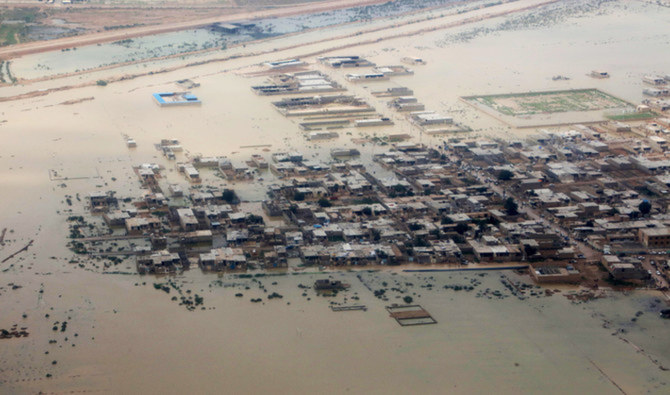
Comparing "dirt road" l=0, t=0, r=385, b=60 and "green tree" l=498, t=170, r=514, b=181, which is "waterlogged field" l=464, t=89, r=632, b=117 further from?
"dirt road" l=0, t=0, r=385, b=60

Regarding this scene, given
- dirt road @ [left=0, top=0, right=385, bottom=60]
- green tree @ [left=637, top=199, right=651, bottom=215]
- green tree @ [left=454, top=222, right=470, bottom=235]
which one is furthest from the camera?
dirt road @ [left=0, top=0, right=385, bottom=60]

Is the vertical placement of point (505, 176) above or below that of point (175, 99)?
below

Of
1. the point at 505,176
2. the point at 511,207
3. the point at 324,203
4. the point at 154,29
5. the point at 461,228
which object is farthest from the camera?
the point at 154,29

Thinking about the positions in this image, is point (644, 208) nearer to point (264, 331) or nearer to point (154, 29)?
point (264, 331)

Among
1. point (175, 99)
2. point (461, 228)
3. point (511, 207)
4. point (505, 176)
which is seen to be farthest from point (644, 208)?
point (175, 99)

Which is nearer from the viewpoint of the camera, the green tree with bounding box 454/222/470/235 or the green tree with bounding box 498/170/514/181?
the green tree with bounding box 454/222/470/235

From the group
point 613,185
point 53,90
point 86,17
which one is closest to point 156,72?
point 53,90

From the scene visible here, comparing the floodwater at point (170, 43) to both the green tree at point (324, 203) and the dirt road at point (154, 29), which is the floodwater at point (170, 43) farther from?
the green tree at point (324, 203)

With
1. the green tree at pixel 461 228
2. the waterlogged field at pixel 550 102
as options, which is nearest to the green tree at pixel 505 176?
the green tree at pixel 461 228

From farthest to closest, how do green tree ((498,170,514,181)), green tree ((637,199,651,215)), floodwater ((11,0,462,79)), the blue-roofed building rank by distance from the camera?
1. floodwater ((11,0,462,79))
2. the blue-roofed building
3. green tree ((498,170,514,181))
4. green tree ((637,199,651,215))

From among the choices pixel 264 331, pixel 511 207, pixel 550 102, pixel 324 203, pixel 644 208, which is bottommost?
pixel 550 102

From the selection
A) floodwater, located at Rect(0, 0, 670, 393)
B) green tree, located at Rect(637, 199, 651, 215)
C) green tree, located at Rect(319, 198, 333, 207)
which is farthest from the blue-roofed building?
green tree, located at Rect(637, 199, 651, 215)
